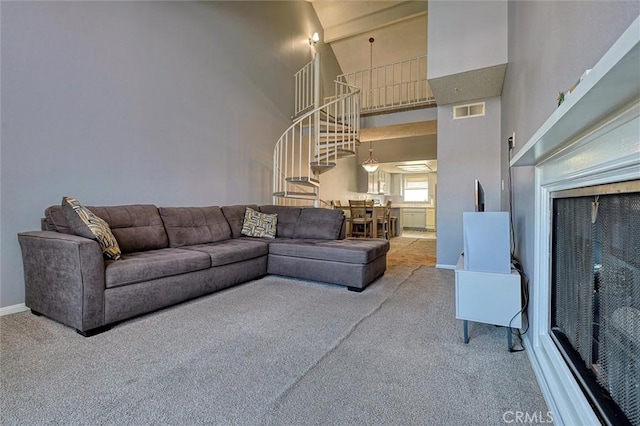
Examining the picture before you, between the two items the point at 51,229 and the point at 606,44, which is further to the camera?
the point at 51,229

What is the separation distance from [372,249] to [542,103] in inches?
78.2

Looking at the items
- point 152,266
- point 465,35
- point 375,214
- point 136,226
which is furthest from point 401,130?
point 152,266

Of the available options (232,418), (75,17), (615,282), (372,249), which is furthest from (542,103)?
(75,17)

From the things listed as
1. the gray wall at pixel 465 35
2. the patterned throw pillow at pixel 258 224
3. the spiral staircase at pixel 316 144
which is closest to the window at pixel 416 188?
the spiral staircase at pixel 316 144

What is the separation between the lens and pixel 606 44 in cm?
96

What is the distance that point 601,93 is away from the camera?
68 centimetres

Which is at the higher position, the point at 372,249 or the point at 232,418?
the point at 372,249

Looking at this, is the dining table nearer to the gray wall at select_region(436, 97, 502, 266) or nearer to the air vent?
the gray wall at select_region(436, 97, 502, 266)

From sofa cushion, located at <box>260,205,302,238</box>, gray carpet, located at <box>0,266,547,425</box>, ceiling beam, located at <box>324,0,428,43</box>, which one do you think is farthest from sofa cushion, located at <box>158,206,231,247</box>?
ceiling beam, located at <box>324,0,428,43</box>

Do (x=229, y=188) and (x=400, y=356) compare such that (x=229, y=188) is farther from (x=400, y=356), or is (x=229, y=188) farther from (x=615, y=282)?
(x=615, y=282)

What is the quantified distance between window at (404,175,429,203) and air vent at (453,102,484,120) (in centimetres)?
710

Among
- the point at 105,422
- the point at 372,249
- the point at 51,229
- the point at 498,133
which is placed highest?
the point at 498,133

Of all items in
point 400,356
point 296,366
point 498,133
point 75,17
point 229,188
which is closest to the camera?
point 296,366

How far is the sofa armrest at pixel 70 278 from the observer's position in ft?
6.61
